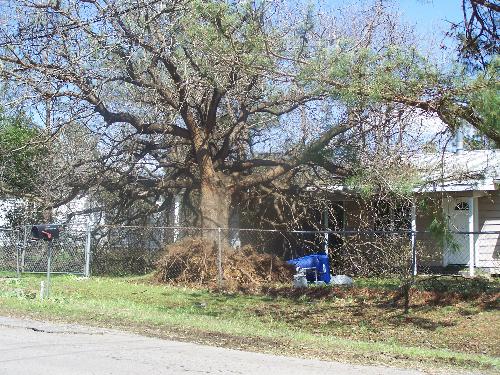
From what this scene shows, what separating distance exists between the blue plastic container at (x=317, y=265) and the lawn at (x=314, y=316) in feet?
4.31

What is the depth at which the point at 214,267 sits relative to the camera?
62.7 feet

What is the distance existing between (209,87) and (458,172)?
7.15 m

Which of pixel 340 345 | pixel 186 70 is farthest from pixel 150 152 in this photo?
pixel 340 345

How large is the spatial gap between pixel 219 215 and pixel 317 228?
13.4 feet

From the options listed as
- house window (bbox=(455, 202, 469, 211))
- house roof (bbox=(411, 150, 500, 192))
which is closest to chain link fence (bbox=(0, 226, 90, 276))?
house roof (bbox=(411, 150, 500, 192))

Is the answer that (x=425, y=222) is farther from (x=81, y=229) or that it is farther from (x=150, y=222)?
(x=81, y=229)

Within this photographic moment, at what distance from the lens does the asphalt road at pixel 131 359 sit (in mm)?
8094

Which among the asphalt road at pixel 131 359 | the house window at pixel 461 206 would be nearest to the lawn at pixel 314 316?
the asphalt road at pixel 131 359

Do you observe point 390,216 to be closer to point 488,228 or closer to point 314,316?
point 488,228

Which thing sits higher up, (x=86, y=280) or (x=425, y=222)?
(x=425, y=222)

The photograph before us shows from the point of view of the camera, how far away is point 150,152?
71.5 feet

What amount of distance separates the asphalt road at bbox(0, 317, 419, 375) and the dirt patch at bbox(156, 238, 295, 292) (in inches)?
327

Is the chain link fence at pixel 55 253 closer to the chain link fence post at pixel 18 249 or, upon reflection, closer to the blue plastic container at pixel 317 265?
the chain link fence post at pixel 18 249

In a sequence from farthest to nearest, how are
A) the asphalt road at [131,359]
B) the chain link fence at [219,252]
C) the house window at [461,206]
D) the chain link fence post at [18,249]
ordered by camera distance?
the house window at [461,206] < the chain link fence post at [18,249] < the chain link fence at [219,252] < the asphalt road at [131,359]
